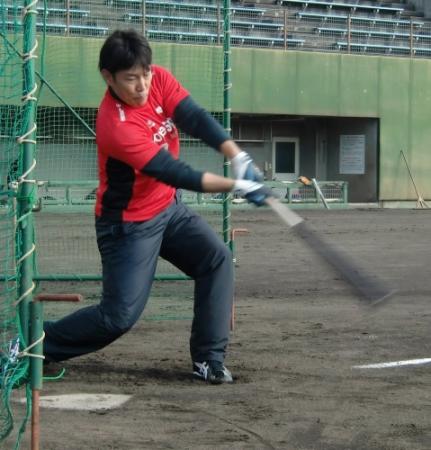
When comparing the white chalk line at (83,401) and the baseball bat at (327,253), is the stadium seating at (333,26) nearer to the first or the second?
the baseball bat at (327,253)

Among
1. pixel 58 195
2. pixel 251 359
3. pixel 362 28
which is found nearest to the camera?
pixel 251 359

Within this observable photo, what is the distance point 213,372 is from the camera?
6148 millimetres

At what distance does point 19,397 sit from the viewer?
572cm

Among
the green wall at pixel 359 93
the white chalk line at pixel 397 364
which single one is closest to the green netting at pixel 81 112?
the white chalk line at pixel 397 364

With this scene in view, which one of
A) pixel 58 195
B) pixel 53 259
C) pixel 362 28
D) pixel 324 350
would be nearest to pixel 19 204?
pixel 324 350

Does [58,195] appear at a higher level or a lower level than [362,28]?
Result: lower

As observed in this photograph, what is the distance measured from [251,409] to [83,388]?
116cm

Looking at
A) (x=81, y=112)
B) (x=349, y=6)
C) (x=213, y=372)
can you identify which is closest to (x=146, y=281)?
(x=213, y=372)

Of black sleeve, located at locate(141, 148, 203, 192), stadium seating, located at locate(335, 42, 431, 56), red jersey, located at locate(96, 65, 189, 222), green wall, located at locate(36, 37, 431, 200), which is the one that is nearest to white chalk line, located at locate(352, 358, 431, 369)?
red jersey, located at locate(96, 65, 189, 222)

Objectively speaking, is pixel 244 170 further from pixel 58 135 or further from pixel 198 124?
pixel 58 135

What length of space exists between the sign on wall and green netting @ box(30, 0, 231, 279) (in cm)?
1251

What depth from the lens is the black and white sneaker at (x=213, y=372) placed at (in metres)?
6.14

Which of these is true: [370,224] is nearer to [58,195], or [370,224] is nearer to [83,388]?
[58,195]

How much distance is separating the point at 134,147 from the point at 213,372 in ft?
6.40
